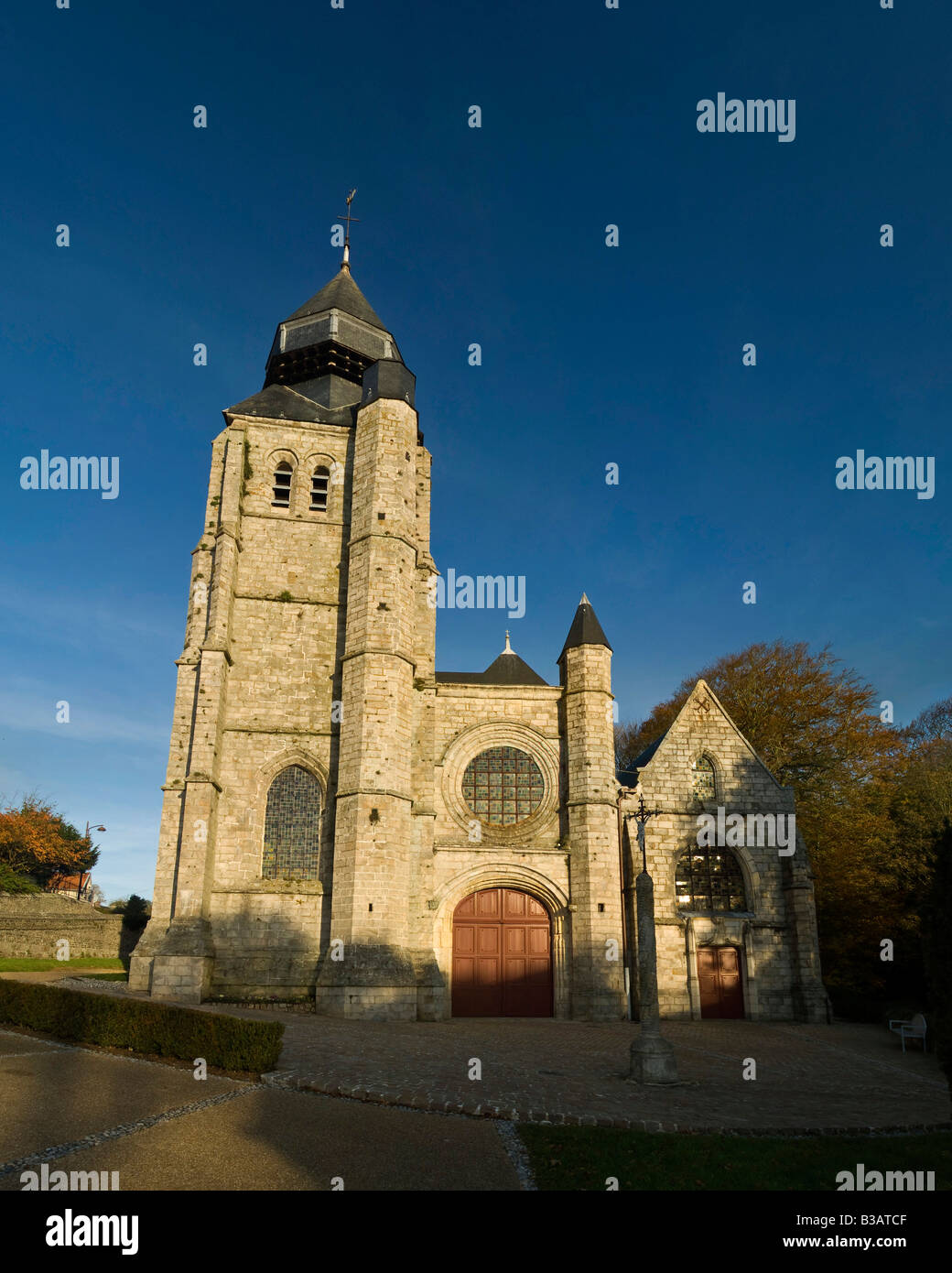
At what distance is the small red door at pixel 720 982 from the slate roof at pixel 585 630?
8424mm

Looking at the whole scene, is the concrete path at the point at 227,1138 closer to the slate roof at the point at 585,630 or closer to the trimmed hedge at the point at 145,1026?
the trimmed hedge at the point at 145,1026

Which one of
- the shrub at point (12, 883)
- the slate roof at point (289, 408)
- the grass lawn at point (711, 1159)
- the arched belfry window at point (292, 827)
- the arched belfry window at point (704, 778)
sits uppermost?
the slate roof at point (289, 408)

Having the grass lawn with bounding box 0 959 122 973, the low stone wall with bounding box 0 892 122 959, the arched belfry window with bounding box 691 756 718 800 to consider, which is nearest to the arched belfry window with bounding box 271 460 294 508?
the arched belfry window with bounding box 691 756 718 800

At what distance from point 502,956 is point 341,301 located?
22.0m

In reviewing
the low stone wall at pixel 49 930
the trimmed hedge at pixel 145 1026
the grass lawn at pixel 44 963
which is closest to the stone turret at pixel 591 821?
the trimmed hedge at pixel 145 1026

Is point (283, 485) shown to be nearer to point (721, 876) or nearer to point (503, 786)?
point (503, 786)

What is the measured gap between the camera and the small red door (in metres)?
19.9

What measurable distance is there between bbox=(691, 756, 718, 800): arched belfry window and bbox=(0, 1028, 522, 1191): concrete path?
15.8 m

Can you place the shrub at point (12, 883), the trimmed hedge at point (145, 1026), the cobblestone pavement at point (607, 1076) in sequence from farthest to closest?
1. the shrub at point (12, 883)
2. the trimmed hedge at point (145, 1026)
3. the cobblestone pavement at point (607, 1076)

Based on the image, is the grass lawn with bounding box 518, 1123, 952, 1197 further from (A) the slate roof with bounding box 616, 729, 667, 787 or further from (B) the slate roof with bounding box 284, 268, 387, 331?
(B) the slate roof with bounding box 284, 268, 387, 331

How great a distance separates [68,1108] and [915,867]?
22.1m

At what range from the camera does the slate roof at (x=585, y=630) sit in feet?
71.7

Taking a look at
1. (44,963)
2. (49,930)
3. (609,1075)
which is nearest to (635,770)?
(609,1075)
